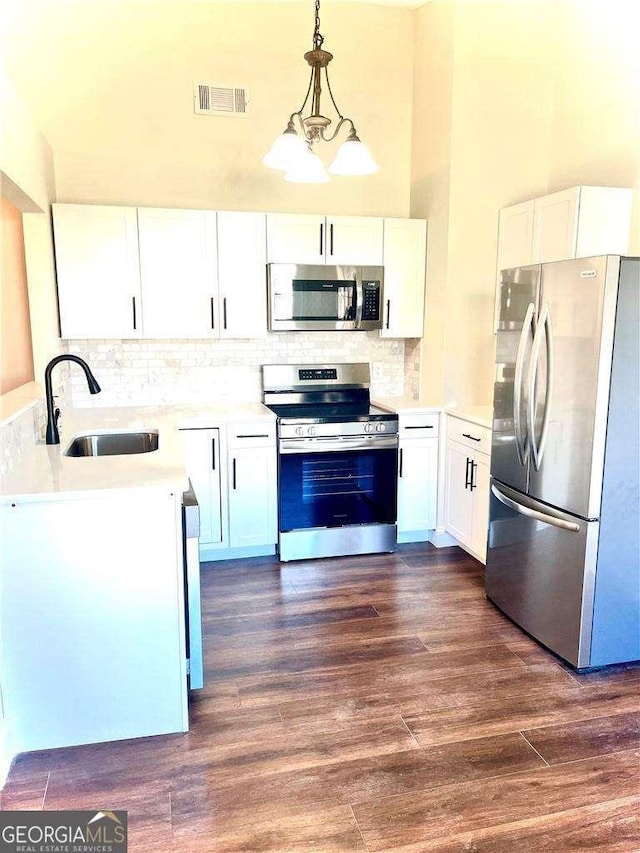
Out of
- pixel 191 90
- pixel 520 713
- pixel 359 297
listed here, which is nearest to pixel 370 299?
pixel 359 297

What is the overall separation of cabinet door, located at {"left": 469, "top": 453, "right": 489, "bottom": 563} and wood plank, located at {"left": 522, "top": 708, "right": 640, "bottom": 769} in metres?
1.34

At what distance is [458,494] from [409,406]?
67cm

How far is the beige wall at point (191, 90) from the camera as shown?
12.6ft

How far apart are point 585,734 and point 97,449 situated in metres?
2.67

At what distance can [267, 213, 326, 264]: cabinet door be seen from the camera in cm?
402

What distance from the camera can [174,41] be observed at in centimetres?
398

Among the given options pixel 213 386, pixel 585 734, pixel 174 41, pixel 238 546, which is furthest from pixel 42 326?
pixel 585 734

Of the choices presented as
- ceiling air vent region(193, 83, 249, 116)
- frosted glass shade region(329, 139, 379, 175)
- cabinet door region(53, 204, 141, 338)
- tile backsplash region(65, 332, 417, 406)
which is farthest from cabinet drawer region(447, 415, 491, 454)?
ceiling air vent region(193, 83, 249, 116)

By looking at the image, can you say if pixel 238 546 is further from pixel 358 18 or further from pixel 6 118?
pixel 358 18

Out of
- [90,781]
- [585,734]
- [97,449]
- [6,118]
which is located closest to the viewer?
[90,781]

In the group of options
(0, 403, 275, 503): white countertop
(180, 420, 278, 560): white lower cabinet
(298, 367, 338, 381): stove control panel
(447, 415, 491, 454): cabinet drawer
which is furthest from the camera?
(298, 367, 338, 381): stove control panel

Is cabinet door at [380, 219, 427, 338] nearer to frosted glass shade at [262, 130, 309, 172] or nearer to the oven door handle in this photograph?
the oven door handle

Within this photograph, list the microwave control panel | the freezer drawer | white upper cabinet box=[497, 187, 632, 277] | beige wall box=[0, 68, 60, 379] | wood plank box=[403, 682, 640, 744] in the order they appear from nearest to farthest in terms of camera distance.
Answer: wood plank box=[403, 682, 640, 744]
the freezer drawer
beige wall box=[0, 68, 60, 379]
white upper cabinet box=[497, 187, 632, 277]
the microwave control panel

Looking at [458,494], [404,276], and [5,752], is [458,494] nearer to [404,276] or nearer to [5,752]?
[404,276]
